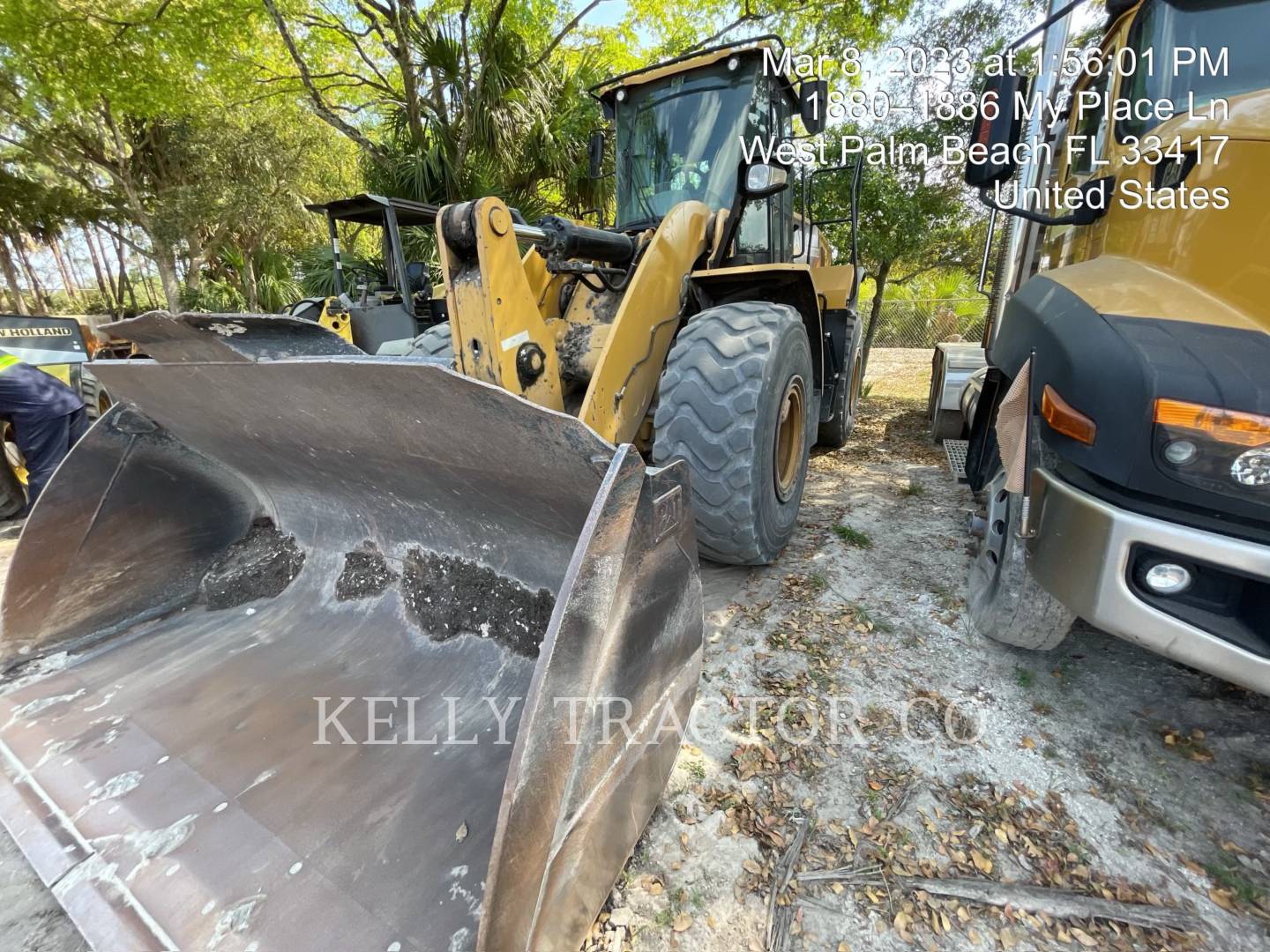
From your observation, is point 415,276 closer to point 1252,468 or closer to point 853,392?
point 853,392

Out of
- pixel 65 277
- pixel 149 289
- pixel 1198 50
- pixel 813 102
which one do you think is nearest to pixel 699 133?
pixel 813 102

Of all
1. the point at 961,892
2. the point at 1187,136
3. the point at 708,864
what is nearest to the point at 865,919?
the point at 961,892

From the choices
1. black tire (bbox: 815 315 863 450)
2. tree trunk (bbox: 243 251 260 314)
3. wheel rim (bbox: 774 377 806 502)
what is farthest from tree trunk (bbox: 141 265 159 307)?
wheel rim (bbox: 774 377 806 502)

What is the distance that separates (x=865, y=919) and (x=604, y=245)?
2.73 meters

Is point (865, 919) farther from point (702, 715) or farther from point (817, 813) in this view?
point (702, 715)

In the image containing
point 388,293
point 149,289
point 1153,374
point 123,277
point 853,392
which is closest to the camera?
point 1153,374

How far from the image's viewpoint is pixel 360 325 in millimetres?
7324

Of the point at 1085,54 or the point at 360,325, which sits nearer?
the point at 1085,54

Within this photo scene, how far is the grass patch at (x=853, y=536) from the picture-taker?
12.0ft

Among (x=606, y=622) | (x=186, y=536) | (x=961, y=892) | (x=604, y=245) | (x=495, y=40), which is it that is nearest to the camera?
(x=606, y=622)

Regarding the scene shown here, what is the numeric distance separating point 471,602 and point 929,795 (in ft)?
5.32

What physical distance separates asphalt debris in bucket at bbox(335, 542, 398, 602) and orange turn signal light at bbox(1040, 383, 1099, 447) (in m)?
2.30

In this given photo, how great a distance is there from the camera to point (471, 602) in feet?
6.86

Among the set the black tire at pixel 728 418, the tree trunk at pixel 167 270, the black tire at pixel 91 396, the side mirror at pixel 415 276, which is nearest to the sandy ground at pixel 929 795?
the black tire at pixel 728 418
